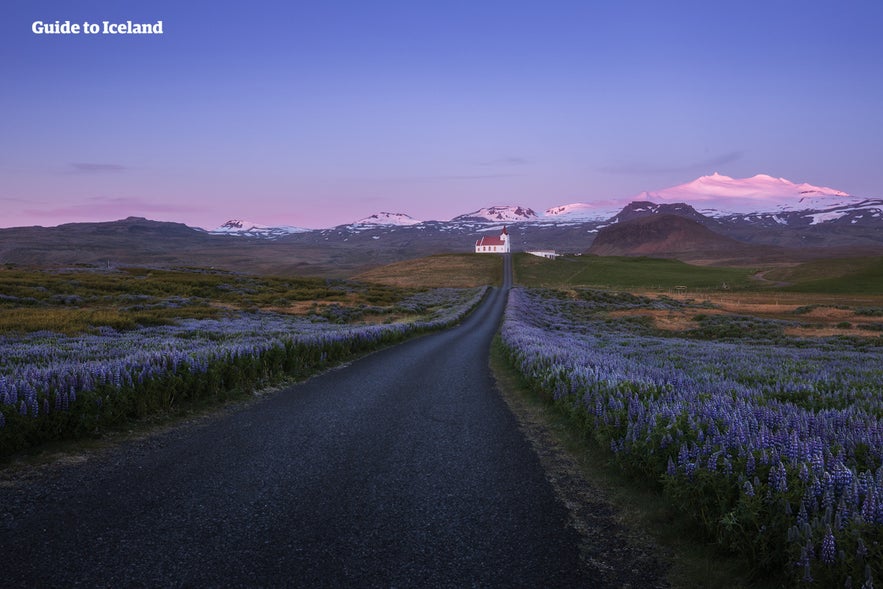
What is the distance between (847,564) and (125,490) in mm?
7124

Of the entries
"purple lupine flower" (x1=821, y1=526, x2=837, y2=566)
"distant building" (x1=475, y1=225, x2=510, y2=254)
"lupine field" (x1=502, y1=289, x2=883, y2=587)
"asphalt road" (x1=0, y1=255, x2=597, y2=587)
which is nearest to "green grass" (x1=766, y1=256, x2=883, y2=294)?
"distant building" (x1=475, y1=225, x2=510, y2=254)

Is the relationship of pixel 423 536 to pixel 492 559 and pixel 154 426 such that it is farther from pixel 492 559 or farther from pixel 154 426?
pixel 154 426

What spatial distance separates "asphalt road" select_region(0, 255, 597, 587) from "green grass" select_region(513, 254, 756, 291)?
103255 mm

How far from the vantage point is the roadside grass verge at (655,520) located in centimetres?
435

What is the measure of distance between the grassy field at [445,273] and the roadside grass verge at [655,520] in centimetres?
9763

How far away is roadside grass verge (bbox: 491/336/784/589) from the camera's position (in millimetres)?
4352

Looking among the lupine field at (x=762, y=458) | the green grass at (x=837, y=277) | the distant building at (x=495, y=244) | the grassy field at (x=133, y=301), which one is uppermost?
the distant building at (x=495, y=244)

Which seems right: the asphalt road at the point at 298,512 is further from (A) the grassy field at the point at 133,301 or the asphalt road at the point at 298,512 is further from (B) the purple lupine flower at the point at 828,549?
(A) the grassy field at the point at 133,301

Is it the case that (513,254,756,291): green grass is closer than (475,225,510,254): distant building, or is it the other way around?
(513,254,756,291): green grass

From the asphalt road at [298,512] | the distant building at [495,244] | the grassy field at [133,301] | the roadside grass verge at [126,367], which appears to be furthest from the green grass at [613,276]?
the asphalt road at [298,512]

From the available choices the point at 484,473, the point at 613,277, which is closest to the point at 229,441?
the point at 484,473

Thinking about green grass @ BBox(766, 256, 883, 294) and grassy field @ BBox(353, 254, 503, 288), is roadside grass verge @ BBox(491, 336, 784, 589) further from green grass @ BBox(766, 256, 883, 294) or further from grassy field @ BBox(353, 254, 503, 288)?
green grass @ BBox(766, 256, 883, 294)

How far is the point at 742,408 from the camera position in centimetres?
690

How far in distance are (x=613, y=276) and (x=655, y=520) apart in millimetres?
126344
